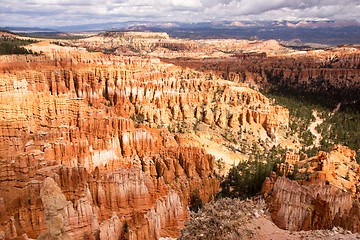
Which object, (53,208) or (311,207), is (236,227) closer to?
(311,207)

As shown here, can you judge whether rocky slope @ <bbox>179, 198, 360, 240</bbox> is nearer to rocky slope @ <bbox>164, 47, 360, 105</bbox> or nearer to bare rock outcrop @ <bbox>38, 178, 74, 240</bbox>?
bare rock outcrop @ <bbox>38, 178, 74, 240</bbox>

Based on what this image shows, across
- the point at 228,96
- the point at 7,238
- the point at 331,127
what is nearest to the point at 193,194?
the point at 7,238

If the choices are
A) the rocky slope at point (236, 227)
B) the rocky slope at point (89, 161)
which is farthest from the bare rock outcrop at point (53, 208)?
the rocky slope at point (236, 227)

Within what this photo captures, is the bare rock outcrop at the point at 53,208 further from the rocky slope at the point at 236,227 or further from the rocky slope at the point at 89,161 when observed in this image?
the rocky slope at the point at 236,227

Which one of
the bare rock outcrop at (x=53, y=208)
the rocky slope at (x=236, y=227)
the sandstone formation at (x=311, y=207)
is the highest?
the bare rock outcrop at (x=53, y=208)

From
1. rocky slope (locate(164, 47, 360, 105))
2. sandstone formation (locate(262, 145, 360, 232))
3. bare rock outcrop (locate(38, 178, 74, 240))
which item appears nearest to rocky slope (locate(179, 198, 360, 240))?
sandstone formation (locate(262, 145, 360, 232))

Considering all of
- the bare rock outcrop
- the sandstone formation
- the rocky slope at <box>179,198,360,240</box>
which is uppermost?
the bare rock outcrop

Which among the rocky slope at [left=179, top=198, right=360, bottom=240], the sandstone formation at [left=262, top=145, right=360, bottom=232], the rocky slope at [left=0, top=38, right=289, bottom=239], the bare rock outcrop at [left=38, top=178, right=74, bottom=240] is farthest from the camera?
the rocky slope at [left=0, top=38, right=289, bottom=239]

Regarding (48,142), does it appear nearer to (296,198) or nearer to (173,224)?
(173,224)

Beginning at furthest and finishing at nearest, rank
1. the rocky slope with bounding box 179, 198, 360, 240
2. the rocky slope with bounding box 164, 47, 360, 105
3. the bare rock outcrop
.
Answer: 1. the rocky slope with bounding box 164, 47, 360, 105
2. the rocky slope with bounding box 179, 198, 360, 240
3. the bare rock outcrop
